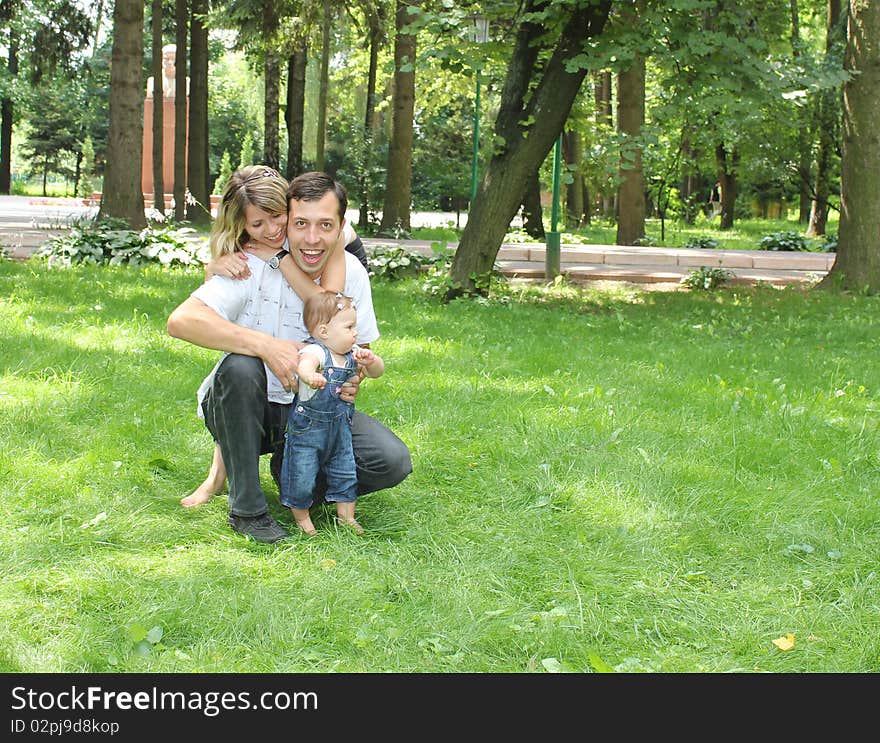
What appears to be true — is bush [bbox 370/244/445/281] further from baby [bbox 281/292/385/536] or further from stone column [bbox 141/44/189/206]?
stone column [bbox 141/44/189/206]

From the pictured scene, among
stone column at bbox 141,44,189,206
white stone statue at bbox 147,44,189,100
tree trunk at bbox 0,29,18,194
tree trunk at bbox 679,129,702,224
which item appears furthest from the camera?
tree trunk at bbox 0,29,18,194

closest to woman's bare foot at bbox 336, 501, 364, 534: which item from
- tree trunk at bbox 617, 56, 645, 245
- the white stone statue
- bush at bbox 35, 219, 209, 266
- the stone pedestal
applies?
bush at bbox 35, 219, 209, 266

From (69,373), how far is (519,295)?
6.91 metres

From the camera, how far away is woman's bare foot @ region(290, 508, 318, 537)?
A: 4.17 metres

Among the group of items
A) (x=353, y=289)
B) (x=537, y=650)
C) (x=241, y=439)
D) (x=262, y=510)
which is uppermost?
(x=353, y=289)

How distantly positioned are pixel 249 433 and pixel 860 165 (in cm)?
1054

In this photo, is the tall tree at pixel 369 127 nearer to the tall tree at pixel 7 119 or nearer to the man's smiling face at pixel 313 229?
the man's smiling face at pixel 313 229

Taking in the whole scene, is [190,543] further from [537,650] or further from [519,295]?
[519,295]

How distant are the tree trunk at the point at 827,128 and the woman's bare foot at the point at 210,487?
57.4 feet

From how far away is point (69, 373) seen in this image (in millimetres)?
6422

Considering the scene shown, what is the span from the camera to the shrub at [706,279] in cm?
1391

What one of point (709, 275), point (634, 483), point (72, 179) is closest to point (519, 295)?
point (709, 275)

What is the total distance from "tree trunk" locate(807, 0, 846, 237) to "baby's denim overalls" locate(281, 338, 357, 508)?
1747 cm

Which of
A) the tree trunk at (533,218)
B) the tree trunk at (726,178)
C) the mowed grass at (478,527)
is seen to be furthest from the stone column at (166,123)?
the mowed grass at (478,527)
